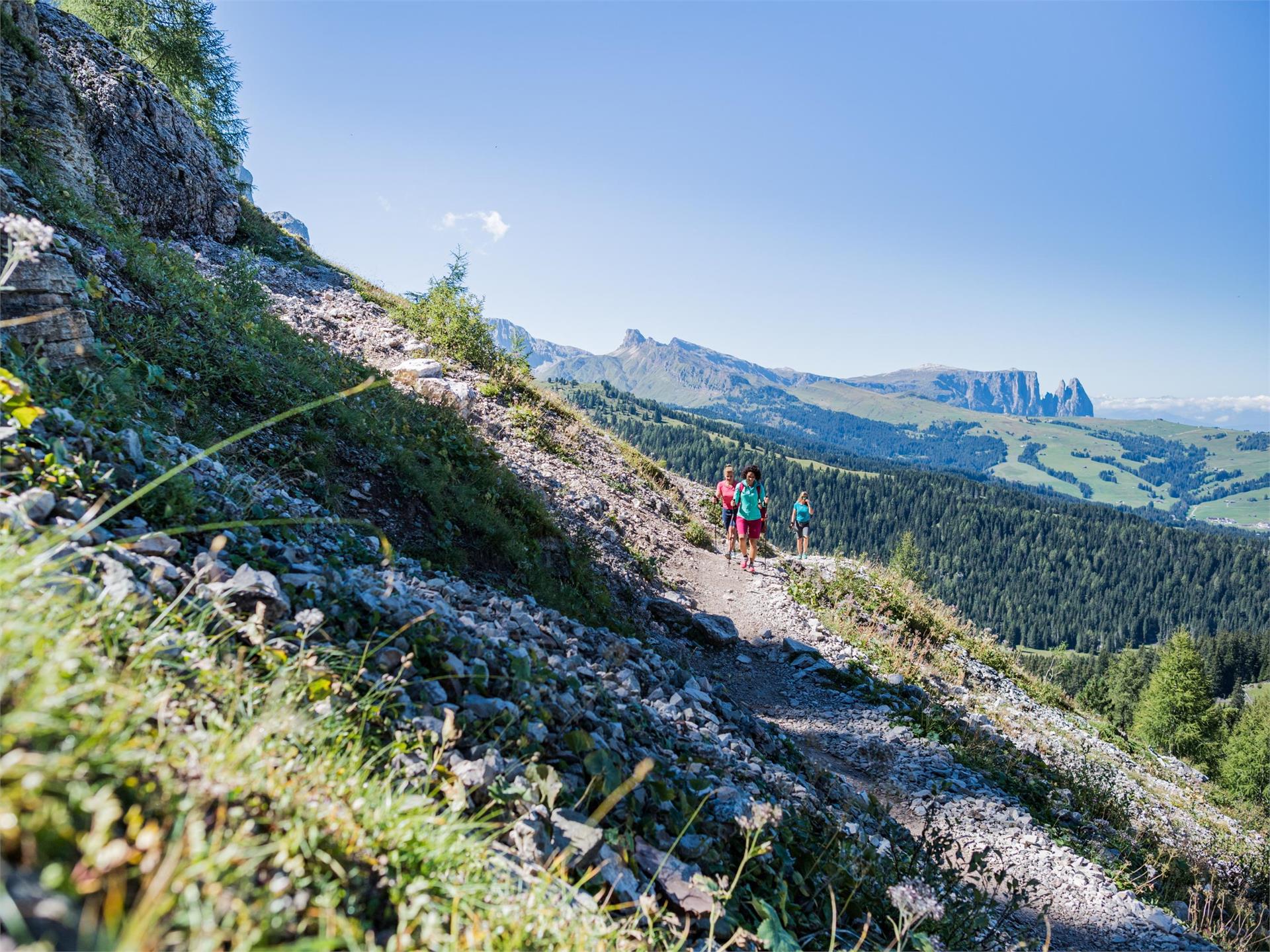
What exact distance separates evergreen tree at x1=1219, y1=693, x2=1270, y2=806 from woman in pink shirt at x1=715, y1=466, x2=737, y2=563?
57.8m

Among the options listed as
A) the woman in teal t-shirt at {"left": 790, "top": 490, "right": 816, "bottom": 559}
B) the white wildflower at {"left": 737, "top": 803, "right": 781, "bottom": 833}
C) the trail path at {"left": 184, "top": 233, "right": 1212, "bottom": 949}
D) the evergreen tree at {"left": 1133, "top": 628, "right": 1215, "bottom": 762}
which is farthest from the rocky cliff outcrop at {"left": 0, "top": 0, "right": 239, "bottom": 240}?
the evergreen tree at {"left": 1133, "top": 628, "right": 1215, "bottom": 762}

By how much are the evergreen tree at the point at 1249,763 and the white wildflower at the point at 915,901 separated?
65.2m

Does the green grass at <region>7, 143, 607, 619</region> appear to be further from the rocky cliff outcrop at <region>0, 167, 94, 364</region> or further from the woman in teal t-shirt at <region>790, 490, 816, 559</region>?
the woman in teal t-shirt at <region>790, 490, 816, 559</region>

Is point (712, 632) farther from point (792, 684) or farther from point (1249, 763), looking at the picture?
point (1249, 763)

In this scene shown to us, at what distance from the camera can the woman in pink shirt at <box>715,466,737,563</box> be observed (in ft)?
60.3

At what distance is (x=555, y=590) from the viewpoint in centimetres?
986

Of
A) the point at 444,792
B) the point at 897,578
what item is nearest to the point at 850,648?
the point at 897,578

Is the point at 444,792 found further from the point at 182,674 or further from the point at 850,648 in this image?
the point at 850,648

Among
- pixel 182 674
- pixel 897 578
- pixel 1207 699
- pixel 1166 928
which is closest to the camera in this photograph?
pixel 182 674

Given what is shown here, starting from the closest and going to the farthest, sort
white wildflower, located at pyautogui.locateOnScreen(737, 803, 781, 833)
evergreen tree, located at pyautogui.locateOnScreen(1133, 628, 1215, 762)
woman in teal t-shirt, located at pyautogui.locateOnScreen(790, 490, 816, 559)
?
white wildflower, located at pyautogui.locateOnScreen(737, 803, 781, 833) → woman in teal t-shirt, located at pyautogui.locateOnScreen(790, 490, 816, 559) → evergreen tree, located at pyautogui.locateOnScreen(1133, 628, 1215, 762)

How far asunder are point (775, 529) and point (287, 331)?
194452mm

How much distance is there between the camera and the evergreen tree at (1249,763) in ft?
171

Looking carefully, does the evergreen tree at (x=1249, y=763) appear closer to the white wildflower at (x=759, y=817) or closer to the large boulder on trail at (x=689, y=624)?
the large boulder on trail at (x=689, y=624)

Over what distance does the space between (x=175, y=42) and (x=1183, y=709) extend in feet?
277
